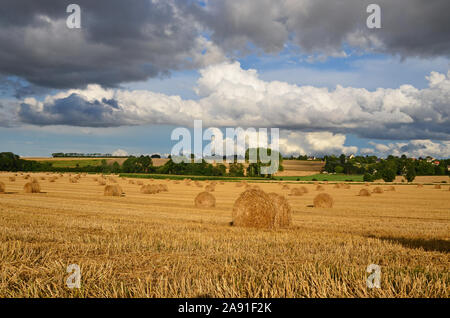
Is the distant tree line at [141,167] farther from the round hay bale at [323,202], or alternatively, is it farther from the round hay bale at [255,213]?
the round hay bale at [255,213]

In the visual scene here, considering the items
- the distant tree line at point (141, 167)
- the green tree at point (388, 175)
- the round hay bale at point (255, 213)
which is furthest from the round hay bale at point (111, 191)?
the green tree at point (388, 175)

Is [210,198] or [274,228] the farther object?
[210,198]

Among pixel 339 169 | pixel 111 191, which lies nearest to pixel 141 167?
pixel 339 169

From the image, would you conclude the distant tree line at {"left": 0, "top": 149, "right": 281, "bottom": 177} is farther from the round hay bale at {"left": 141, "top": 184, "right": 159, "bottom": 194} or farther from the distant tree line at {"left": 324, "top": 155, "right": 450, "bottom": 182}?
the round hay bale at {"left": 141, "top": 184, "right": 159, "bottom": 194}

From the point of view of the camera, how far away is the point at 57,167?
102m

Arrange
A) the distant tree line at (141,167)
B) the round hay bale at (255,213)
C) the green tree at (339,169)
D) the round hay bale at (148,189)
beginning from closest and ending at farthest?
the round hay bale at (255,213) < the round hay bale at (148,189) < the distant tree line at (141,167) < the green tree at (339,169)

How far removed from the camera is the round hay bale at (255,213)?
15.1 m

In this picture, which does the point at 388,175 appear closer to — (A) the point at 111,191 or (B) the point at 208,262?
(A) the point at 111,191

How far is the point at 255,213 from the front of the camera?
15180mm

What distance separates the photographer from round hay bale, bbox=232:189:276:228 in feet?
49.5

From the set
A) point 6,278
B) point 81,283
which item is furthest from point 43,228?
point 81,283

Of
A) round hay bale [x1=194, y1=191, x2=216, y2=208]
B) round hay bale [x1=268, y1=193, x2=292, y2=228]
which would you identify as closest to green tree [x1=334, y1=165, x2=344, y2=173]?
round hay bale [x1=194, y1=191, x2=216, y2=208]
